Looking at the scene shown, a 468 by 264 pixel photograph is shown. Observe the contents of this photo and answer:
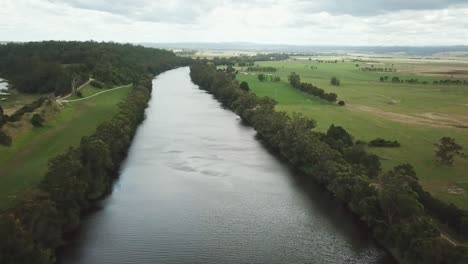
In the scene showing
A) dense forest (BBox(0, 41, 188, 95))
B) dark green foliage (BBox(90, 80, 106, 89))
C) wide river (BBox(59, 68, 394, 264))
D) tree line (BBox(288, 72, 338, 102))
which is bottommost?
wide river (BBox(59, 68, 394, 264))

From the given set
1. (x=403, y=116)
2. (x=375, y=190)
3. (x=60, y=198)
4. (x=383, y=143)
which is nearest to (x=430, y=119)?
(x=403, y=116)

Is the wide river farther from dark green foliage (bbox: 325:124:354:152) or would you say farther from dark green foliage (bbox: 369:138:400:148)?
dark green foliage (bbox: 369:138:400:148)

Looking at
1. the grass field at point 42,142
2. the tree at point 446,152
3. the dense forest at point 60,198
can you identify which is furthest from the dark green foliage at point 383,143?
the grass field at point 42,142

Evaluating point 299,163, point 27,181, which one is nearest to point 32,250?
point 27,181

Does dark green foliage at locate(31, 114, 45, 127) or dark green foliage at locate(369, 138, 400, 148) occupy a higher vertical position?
dark green foliage at locate(31, 114, 45, 127)

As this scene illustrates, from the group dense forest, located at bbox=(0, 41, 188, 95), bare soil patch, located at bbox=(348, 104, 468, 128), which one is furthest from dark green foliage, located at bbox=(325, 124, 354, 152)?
dense forest, located at bbox=(0, 41, 188, 95)

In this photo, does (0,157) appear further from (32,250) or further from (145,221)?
(32,250)
